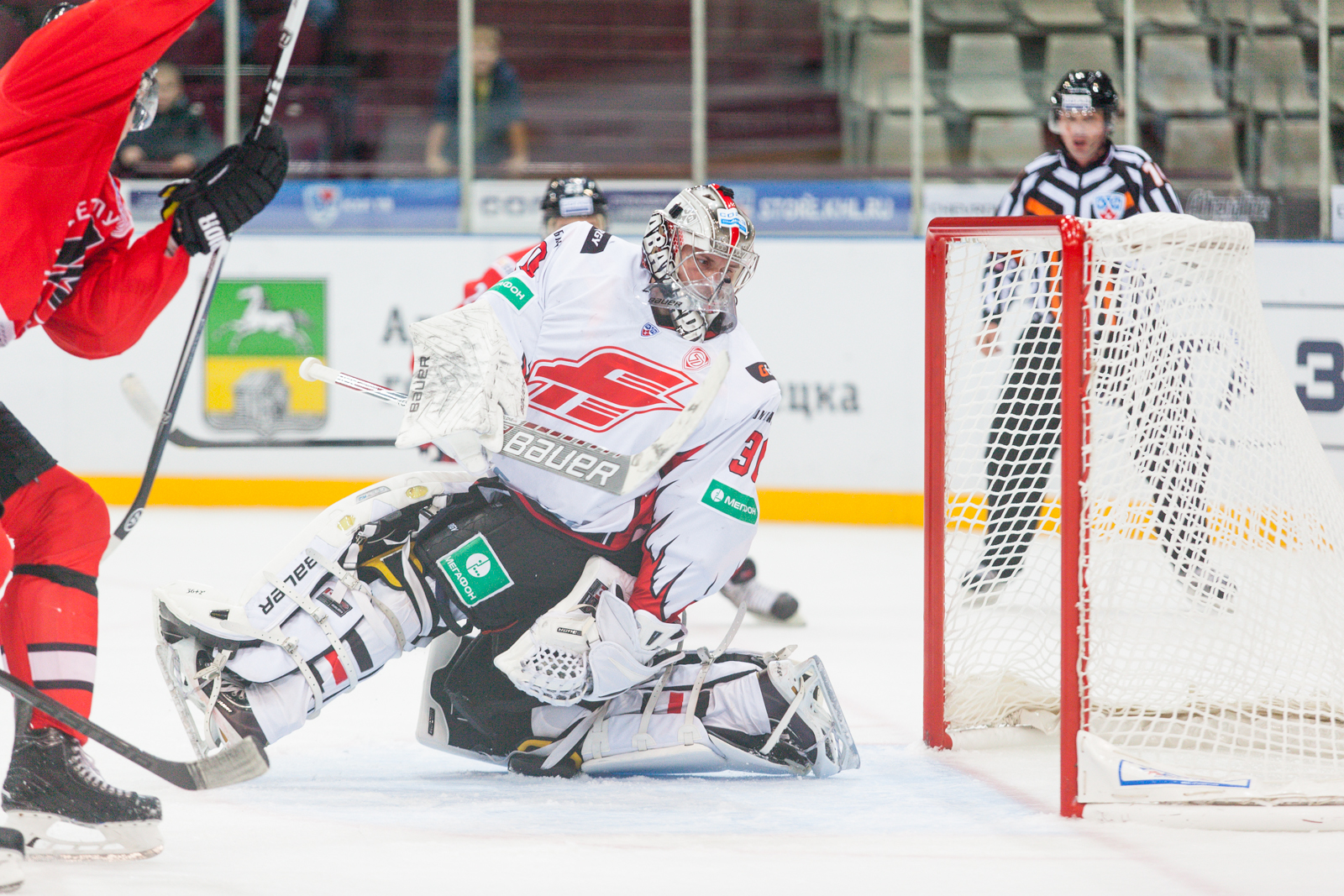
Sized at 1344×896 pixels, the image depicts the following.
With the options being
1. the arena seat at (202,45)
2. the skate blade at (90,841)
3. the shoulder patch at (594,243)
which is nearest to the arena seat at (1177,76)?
the arena seat at (202,45)

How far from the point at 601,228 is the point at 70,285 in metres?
Answer: 1.73

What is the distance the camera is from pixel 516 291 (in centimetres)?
256

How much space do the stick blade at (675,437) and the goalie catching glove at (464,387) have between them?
0.63 ft

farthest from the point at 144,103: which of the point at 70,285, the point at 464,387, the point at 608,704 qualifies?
the point at 608,704

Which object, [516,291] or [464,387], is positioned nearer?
[464,387]

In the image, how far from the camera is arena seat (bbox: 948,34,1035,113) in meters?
6.10

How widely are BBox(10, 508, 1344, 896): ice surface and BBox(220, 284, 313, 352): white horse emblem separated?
2.74m

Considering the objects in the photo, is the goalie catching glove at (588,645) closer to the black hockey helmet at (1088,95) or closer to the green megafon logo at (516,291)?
the green megafon logo at (516,291)

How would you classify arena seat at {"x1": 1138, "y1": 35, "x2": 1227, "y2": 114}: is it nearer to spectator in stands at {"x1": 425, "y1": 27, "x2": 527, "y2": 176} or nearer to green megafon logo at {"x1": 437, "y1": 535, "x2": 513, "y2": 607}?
spectator in stands at {"x1": 425, "y1": 27, "x2": 527, "y2": 176}

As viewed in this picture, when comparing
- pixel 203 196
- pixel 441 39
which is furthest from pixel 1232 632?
pixel 441 39

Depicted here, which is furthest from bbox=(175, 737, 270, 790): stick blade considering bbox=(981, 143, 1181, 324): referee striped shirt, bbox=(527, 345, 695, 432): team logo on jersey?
bbox=(981, 143, 1181, 324): referee striped shirt

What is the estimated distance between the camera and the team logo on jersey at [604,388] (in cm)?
249

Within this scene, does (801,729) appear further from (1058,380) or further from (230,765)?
(1058,380)

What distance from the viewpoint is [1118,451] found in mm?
2484
